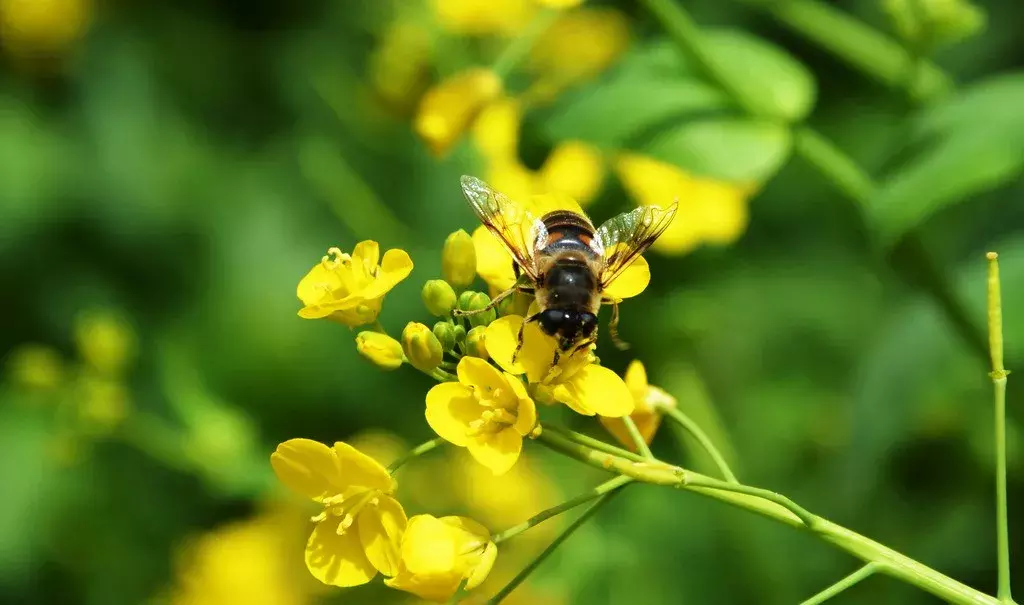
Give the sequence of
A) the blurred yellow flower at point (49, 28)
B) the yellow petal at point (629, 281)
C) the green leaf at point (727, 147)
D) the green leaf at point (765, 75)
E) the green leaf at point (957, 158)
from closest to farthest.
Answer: the yellow petal at point (629, 281) → the green leaf at point (957, 158) → the green leaf at point (727, 147) → the green leaf at point (765, 75) → the blurred yellow flower at point (49, 28)

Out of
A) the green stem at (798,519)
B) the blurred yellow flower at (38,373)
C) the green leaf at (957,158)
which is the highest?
the green leaf at (957,158)

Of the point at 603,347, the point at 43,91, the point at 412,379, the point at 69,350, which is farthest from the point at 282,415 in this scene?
the point at 43,91

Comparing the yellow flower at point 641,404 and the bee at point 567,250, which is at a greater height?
the bee at point 567,250

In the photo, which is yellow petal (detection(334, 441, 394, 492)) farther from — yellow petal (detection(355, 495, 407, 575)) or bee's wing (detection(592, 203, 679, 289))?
bee's wing (detection(592, 203, 679, 289))

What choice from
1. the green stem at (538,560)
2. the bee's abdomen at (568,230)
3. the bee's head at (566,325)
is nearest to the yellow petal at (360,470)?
the green stem at (538,560)

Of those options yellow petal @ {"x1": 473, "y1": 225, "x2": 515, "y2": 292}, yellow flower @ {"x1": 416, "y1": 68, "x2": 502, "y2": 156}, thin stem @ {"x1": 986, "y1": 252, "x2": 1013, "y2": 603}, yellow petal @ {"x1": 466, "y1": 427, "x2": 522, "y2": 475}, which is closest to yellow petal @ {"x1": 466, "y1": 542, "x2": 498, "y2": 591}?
yellow petal @ {"x1": 466, "y1": 427, "x2": 522, "y2": 475}

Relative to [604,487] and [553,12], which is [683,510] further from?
[604,487]

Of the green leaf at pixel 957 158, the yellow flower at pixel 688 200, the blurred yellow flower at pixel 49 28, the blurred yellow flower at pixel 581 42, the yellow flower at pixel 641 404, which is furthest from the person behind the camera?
the blurred yellow flower at pixel 49 28

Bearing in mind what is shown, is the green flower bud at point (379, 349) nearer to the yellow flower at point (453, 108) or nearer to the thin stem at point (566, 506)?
the thin stem at point (566, 506)
